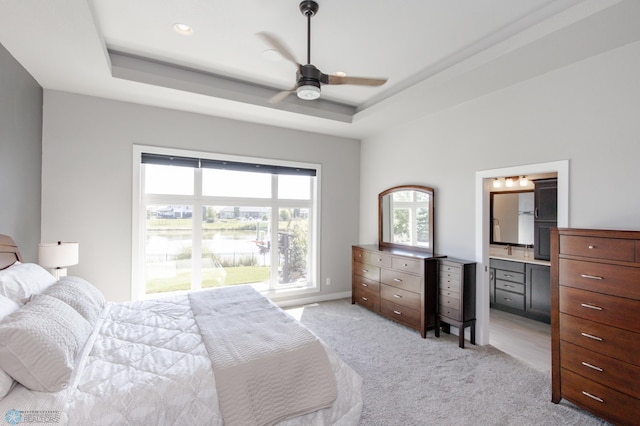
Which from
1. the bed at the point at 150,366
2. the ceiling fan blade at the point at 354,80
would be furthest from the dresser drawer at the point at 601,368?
the ceiling fan blade at the point at 354,80

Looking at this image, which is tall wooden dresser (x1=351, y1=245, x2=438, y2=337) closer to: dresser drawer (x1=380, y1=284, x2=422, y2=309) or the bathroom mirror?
dresser drawer (x1=380, y1=284, x2=422, y2=309)

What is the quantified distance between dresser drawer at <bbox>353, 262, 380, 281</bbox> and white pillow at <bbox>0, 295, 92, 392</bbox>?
132 inches

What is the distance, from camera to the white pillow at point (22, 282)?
1.76 metres

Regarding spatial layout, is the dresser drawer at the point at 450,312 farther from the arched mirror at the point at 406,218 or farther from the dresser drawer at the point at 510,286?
the dresser drawer at the point at 510,286

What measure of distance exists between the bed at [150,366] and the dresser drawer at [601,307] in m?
1.69

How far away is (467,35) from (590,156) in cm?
145

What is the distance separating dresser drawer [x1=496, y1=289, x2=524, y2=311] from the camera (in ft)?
13.5

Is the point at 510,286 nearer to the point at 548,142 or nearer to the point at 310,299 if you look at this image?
the point at 548,142

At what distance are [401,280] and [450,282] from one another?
60cm

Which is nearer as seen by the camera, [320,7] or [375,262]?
[320,7]

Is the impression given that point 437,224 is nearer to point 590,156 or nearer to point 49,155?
point 590,156

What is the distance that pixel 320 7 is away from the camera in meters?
2.22

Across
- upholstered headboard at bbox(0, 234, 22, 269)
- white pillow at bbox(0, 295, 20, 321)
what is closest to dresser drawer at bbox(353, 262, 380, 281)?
white pillow at bbox(0, 295, 20, 321)

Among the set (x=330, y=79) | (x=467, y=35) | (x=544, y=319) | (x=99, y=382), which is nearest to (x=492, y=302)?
(x=544, y=319)
